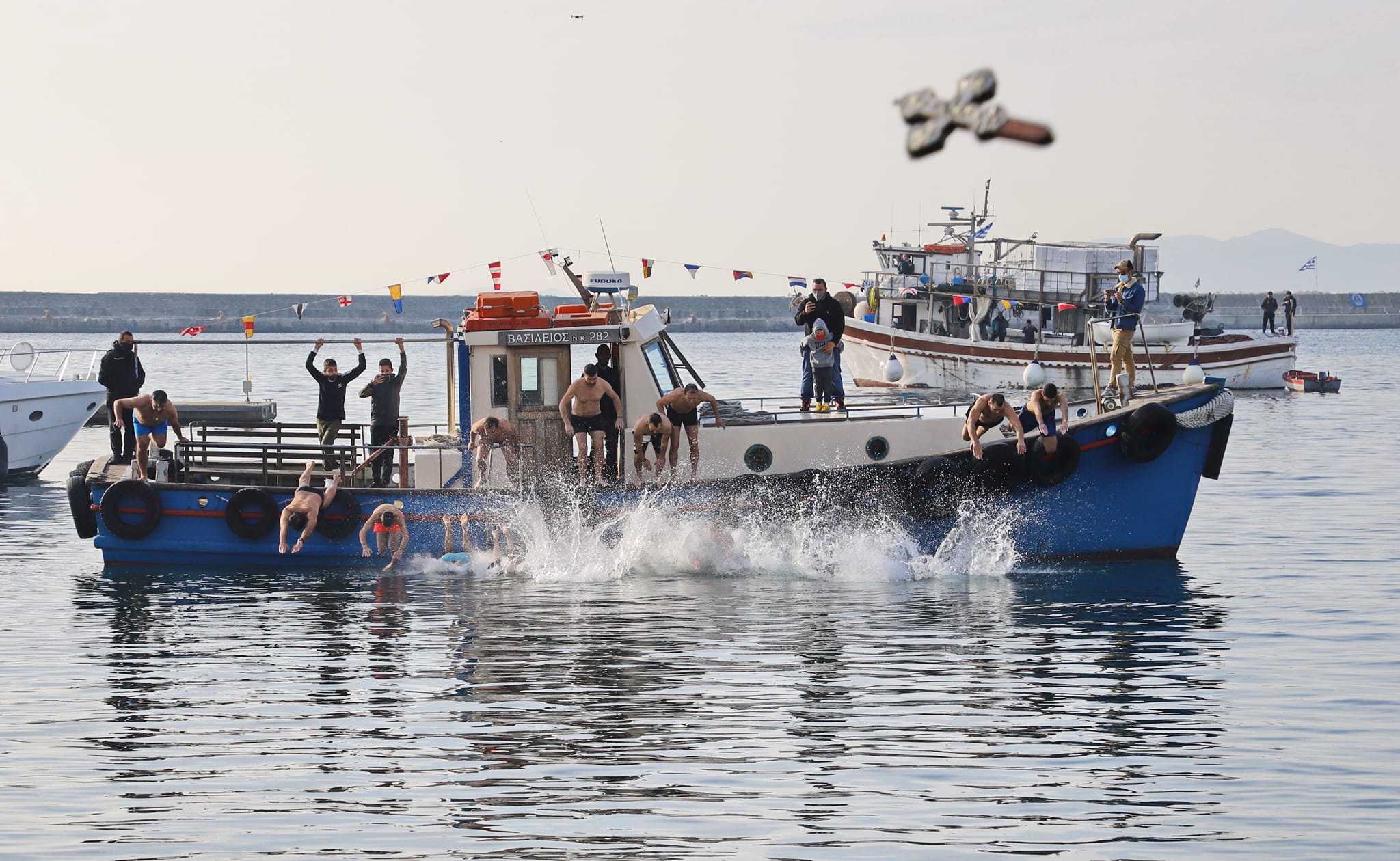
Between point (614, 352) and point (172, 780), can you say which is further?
point (614, 352)

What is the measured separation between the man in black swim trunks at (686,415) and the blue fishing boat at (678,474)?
0.61ft

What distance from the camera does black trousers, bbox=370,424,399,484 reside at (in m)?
17.3

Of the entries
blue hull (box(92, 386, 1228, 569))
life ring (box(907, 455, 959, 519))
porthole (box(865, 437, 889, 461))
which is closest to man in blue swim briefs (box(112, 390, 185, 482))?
blue hull (box(92, 386, 1228, 569))

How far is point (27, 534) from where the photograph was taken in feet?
67.7


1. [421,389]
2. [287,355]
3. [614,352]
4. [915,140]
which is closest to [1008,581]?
[614,352]

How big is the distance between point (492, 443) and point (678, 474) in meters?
2.01

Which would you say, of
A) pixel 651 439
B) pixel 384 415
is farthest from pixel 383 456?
pixel 651 439

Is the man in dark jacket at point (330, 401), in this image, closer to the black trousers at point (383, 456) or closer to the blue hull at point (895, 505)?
the black trousers at point (383, 456)

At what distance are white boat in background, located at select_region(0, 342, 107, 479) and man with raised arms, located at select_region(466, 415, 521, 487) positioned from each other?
45.1ft

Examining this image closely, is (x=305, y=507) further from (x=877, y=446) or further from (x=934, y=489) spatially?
(x=934, y=489)

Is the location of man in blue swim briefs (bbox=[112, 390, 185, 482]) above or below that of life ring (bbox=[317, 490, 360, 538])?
above

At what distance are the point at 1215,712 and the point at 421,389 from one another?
44.4m

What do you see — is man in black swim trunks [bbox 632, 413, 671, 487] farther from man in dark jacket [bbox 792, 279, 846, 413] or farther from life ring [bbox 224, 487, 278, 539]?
life ring [bbox 224, 487, 278, 539]

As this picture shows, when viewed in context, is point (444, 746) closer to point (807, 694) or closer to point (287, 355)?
point (807, 694)
